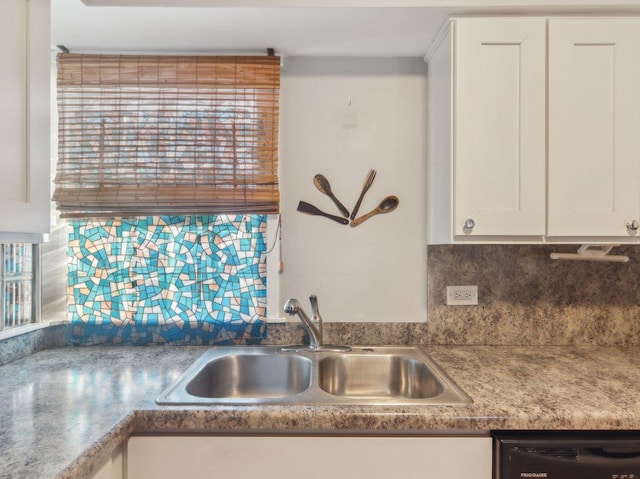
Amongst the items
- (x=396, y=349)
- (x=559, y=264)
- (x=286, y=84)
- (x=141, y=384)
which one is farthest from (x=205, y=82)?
(x=559, y=264)

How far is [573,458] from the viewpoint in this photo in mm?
1114

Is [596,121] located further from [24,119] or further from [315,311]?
[24,119]

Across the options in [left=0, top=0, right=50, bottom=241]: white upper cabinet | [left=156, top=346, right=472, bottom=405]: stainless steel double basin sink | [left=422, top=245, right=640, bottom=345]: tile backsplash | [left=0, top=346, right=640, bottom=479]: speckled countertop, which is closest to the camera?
[left=0, top=346, right=640, bottom=479]: speckled countertop

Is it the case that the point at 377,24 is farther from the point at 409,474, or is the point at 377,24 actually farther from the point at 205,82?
the point at 409,474

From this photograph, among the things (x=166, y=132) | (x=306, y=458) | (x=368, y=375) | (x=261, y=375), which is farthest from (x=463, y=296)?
(x=166, y=132)

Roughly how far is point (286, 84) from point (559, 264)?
54.8 inches

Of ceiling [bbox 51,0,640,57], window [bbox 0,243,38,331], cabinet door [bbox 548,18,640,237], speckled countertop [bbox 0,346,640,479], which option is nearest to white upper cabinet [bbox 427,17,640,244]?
cabinet door [bbox 548,18,640,237]

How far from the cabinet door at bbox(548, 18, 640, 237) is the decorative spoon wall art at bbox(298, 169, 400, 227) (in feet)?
2.07

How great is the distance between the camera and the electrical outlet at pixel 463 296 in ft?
6.10

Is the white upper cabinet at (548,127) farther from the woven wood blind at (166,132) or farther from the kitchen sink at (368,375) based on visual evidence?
the woven wood blind at (166,132)

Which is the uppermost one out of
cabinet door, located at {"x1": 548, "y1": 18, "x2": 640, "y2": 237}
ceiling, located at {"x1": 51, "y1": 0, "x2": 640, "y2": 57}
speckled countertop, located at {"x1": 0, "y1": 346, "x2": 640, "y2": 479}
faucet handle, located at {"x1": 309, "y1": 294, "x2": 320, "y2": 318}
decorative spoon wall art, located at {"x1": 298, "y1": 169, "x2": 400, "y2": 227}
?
ceiling, located at {"x1": 51, "y1": 0, "x2": 640, "y2": 57}

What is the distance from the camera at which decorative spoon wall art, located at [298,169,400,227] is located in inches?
74.0

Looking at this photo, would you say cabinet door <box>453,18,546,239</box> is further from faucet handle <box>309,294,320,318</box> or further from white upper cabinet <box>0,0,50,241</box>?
white upper cabinet <box>0,0,50,241</box>

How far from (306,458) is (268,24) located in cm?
144
